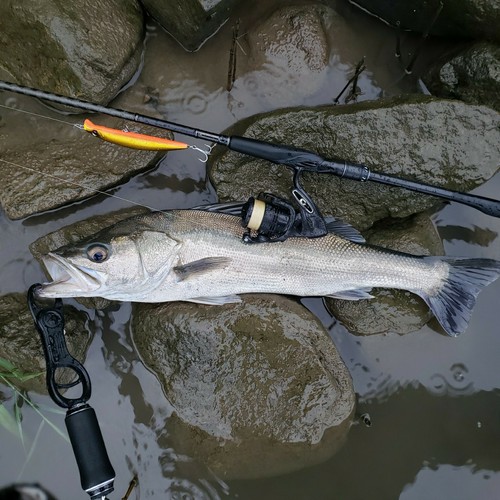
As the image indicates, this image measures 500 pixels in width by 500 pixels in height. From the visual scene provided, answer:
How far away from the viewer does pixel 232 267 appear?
4.12 metres

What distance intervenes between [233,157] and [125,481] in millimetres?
3287

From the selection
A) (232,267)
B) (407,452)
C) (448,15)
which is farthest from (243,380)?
(448,15)

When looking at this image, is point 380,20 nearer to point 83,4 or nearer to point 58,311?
point 83,4

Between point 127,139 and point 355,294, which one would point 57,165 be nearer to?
point 127,139

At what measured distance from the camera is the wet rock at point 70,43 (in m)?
4.20

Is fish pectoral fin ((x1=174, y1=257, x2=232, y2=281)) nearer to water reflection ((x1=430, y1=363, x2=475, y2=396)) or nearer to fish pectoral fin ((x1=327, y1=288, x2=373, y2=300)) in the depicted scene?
fish pectoral fin ((x1=327, y1=288, x2=373, y2=300))

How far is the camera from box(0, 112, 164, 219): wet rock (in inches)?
171

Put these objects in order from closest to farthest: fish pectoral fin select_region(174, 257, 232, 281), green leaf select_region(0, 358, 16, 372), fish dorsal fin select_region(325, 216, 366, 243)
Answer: fish pectoral fin select_region(174, 257, 232, 281) → green leaf select_region(0, 358, 16, 372) → fish dorsal fin select_region(325, 216, 366, 243)

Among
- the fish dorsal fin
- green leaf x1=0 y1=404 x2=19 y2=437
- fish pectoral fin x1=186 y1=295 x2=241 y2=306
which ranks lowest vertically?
green leaf x1=0 y1=404 x2=19 y2=437

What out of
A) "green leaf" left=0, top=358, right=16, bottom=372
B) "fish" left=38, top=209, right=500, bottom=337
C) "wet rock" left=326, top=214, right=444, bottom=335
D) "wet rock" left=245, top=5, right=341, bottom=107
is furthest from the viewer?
"wet rock" left=245, top=5, right=341, bottom=107

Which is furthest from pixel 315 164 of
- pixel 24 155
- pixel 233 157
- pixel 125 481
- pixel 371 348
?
pixel 125 481

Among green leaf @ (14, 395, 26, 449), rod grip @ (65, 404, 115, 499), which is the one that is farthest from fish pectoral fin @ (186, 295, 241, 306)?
green leaf @ (14, 395, 26, 449)

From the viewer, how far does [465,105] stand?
4.30 metres

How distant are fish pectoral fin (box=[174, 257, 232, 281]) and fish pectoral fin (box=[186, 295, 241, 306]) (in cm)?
28
